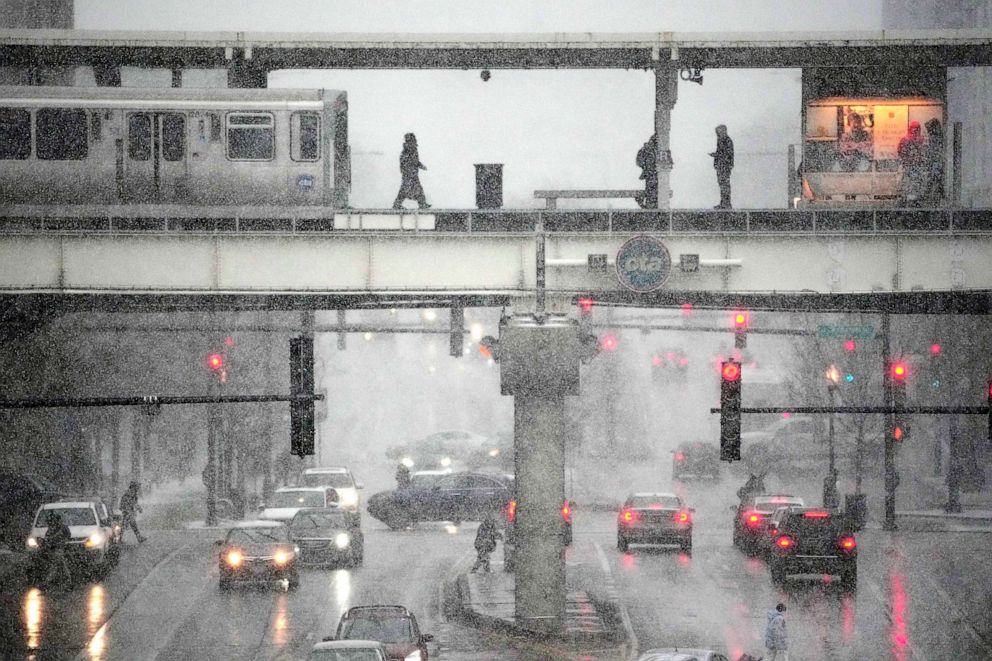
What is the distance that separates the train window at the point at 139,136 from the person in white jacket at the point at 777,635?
1535 centimetres

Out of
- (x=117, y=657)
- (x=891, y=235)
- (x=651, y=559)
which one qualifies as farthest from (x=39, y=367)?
(x=891, y=235)

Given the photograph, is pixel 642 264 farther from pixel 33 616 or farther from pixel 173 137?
pixel 33 616

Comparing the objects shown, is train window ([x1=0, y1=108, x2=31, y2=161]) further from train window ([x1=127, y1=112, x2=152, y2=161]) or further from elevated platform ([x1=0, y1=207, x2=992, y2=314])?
train window ([x1=127, y1=112, x2=152, y2=161])

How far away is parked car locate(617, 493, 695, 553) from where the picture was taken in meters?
42.5

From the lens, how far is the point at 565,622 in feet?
97.6

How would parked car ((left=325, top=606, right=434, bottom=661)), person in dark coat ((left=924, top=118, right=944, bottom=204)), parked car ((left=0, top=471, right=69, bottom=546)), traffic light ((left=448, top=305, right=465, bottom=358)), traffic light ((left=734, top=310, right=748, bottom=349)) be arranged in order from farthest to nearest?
parked car ((left=0, top=471, right=69, bottom=546)), traffic light ((left=734, top=310, right=748, bottom=349)), traffic light ((left=448, top=305, right=465, bottom=358)), person in dark coat ((left=924, top=118, right=944, bottom=204)), parked car ((left=325, top=606, right=434, bottom=661))

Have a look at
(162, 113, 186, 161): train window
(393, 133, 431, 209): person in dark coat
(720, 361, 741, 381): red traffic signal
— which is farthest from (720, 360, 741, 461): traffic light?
(162, 113, 186, 161): train window

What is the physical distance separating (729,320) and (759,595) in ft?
283

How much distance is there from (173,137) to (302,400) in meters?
8.97

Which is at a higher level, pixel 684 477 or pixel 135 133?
pixel 135 133

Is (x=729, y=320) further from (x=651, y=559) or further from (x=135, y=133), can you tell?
(x=135, y=133)

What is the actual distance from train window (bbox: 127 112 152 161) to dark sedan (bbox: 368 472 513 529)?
20576 millimetres

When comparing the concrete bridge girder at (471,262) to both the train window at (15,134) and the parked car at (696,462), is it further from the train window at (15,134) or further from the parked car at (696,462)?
the parked car at (696,462)

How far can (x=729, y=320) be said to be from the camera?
120 metres
